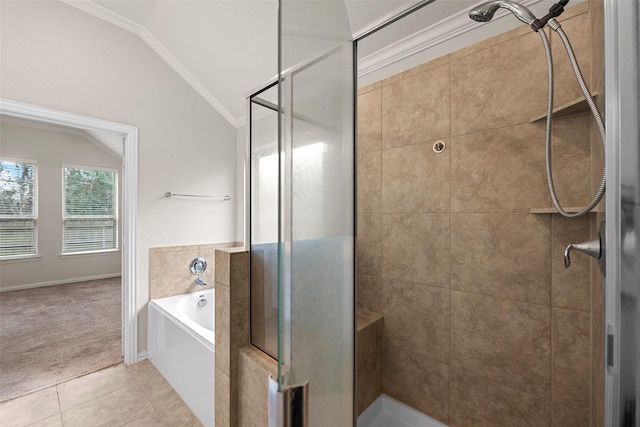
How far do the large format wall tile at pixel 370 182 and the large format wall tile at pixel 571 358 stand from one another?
965 mm

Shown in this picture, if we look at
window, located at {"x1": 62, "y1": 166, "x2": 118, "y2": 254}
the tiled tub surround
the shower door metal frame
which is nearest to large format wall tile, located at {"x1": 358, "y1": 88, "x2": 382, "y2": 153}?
the tiled tub surround

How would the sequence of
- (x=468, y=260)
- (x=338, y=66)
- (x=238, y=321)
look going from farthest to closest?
(x=468, y=260)
(x=238, y=321)
(x=338, y=66)

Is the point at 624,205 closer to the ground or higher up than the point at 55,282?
higher up

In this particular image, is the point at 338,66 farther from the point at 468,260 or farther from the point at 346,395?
the point at 468,260

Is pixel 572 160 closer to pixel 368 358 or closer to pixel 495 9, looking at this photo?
pixel 495 9

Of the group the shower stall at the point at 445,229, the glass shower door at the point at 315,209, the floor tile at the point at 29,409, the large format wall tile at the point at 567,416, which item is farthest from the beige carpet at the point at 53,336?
the large format wall tile at the point at 567,416

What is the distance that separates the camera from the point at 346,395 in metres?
0.62

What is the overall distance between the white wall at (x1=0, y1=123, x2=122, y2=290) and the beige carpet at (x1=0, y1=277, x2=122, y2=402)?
11.9 inches

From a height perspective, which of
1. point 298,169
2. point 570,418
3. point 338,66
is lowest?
point 570,418

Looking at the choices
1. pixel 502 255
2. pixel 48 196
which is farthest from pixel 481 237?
pixel 48 196

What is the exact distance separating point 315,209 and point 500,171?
112cm

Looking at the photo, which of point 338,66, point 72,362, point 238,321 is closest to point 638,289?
point 338,66

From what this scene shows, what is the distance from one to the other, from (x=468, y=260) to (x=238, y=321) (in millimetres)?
1131

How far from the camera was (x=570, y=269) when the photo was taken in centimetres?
105
